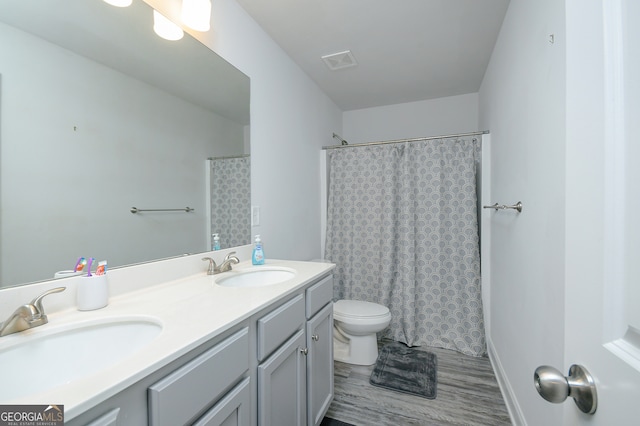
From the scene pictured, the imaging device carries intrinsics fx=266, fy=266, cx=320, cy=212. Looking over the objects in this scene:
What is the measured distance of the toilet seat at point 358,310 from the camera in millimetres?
1979

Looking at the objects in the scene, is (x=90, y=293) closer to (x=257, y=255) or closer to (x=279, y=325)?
(x=279, y=325)

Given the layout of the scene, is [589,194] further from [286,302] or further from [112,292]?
Result: [112,292]

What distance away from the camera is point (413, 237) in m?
2.36

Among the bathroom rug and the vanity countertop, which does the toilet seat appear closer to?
the bathroom rug

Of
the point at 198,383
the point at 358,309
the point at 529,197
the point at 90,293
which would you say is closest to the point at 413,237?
the point at 358,309

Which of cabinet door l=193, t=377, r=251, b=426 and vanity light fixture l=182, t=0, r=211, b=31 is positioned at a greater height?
vanity light fixture l=182, t=0, r=211, b=31

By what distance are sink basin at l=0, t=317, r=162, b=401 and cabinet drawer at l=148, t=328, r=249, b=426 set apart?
194 millimetres

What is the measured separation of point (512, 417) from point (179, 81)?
2461 millimetres

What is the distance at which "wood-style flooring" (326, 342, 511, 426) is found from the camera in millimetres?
1475

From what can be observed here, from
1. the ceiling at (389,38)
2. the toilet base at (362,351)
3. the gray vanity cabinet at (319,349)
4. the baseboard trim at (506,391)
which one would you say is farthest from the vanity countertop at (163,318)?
the ceiling at (389,38)

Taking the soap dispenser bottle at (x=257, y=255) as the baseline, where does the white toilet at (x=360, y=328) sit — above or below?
below

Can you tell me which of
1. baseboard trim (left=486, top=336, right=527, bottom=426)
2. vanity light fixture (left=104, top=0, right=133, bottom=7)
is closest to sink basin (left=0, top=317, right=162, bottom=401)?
vanity light fixture (left=104, top=0, right=133, bottom=7)

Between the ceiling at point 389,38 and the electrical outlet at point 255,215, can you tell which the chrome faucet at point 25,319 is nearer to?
the electrical outlet at point 255,215

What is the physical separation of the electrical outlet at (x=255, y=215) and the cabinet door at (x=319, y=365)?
0.69 metres
